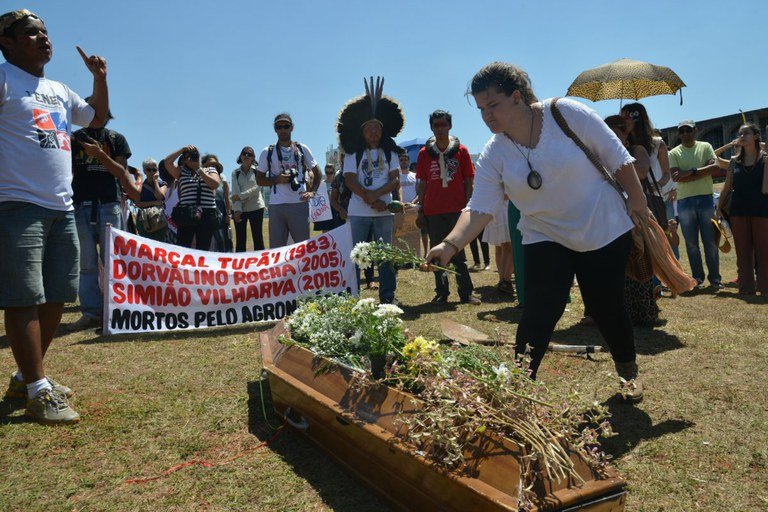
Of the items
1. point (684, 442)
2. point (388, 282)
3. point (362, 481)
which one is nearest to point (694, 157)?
point (388, 282)

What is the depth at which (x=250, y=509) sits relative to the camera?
275cm

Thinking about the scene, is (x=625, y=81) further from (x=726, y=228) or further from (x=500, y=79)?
(x=500, y=79)

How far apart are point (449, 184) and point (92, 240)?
4.44 m

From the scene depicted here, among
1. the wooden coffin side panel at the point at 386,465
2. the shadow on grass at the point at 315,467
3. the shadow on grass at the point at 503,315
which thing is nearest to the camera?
the wooden coffin side panel at the point at 386,465

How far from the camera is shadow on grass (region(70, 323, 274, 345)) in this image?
20.4 feet

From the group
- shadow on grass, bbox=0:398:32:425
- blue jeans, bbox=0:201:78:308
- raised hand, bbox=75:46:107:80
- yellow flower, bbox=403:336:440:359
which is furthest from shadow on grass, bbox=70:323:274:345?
yellow flower, bbox=403:336:440:359

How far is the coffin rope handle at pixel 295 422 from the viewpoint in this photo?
130 inches

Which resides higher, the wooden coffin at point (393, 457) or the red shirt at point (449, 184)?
the red shirt at point (449, 184)

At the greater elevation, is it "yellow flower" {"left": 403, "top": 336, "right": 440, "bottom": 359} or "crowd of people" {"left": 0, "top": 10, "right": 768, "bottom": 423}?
"crowd of people" {"left": 0, "top": 10, "right": 768, "bottom": 423}

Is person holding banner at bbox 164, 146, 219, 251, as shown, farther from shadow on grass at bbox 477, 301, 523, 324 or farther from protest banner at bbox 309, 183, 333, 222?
protest banner at bbox 309, 183, 333, 222

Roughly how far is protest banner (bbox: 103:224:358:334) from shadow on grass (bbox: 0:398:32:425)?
2.05 meters

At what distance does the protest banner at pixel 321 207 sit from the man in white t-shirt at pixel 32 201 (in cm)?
857

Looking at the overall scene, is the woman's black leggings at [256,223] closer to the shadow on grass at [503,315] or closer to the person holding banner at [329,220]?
Answer: the person holding banner at [329,220]

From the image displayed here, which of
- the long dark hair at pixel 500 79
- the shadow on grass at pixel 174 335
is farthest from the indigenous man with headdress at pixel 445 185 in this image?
the long dark hair at pixel 500 79
